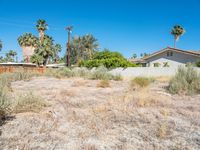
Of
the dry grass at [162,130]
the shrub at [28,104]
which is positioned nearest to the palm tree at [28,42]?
the shrub at [28,104]

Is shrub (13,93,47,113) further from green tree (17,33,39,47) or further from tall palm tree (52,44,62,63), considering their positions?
green tree (17,33,39,47)

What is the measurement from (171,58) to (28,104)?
87.7 feet

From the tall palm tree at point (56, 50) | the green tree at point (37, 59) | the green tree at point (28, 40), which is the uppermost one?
the green tree at point (28, 40)

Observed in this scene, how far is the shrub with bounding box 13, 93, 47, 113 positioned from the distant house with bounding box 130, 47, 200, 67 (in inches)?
913

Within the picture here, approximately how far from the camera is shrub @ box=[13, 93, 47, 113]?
17.7 feet

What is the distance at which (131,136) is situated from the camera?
382 cm

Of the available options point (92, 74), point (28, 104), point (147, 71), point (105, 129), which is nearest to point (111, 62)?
point (147, 71)

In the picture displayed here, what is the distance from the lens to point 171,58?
28719 millimetres

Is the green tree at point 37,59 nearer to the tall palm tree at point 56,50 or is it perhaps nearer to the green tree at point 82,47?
the tall palm tree at point 56,50

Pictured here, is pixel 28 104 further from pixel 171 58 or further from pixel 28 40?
pixel 28 40

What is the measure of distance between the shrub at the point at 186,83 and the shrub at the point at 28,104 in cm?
626

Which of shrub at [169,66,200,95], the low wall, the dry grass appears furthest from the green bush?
the dry grass

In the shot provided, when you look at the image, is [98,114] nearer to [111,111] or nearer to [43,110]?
[111,111]

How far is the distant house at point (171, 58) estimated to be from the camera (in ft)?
87.9
